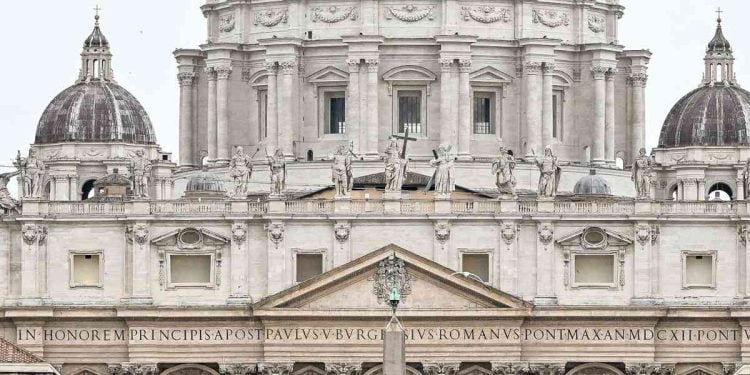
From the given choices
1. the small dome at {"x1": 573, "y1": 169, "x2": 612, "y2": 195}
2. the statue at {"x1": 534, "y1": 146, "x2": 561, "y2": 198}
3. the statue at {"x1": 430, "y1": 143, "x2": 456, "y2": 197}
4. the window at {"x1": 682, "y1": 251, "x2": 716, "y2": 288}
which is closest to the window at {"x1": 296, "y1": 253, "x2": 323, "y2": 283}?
the statue at {"x1": 430, "y1": 143, "x2": 456, "y2": 197}

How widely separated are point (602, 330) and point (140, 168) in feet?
71.9

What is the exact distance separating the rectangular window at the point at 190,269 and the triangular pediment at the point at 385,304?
12.1 feet

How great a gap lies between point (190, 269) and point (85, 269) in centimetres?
466

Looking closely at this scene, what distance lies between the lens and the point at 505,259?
183125 mm

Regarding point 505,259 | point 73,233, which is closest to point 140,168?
point 73,233

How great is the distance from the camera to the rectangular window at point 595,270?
184m

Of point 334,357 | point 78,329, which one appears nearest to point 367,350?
point 334,357

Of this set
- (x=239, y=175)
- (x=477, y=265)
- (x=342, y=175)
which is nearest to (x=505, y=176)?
(x=477, y=265)

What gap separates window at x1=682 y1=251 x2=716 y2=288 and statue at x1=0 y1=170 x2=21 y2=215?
2980cm

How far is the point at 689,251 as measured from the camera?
184 meters

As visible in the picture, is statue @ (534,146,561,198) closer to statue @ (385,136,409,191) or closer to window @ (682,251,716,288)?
statue @ (385,136,409,191)

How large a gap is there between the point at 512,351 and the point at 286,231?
11.4 meters

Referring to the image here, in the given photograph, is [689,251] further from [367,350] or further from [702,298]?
[367,350]

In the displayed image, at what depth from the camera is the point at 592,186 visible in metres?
191
